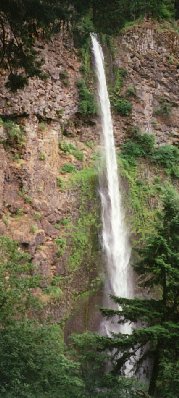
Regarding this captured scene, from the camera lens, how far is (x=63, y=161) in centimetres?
2077

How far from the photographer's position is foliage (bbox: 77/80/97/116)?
2219 centimetres

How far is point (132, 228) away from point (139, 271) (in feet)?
31.5

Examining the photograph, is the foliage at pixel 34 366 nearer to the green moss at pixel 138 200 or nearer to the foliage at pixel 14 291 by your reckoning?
the foliage at pixel 14 291

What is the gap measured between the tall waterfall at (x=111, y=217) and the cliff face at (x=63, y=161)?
0.45 m

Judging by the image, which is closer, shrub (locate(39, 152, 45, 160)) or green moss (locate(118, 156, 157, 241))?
shrub (locate(39, 152, 45, 160))

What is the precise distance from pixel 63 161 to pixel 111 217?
128 inches

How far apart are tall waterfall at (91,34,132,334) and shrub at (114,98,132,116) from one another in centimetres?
54

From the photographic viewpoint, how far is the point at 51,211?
18875mm

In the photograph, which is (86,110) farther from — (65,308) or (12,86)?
(12,86)

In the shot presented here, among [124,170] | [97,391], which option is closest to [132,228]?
[124,170]

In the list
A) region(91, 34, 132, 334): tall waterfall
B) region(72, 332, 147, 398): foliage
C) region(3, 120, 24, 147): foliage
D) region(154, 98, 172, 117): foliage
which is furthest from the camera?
region(154, 98, 172, 117): foliage

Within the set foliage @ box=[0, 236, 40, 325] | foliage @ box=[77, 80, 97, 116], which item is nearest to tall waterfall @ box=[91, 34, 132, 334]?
foliage @ box=[77, 80, 97, 116]

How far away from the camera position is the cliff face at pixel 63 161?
57.9 feet

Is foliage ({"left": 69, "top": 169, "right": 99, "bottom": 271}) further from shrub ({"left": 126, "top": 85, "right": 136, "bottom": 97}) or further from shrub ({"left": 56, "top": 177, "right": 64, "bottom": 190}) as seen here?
shrub ({"left": 126, "top": 85, "right": 136, "bottom": 97})
